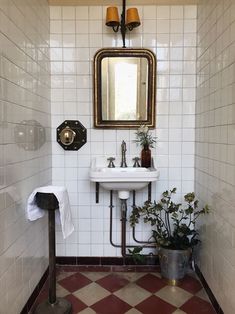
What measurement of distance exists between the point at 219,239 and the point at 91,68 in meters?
1.62

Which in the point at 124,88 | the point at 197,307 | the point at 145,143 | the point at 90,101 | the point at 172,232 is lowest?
the point at 197,307

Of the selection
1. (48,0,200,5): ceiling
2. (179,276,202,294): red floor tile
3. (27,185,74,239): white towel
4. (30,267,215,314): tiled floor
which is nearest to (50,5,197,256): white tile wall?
(48,0,200,5): ceiling

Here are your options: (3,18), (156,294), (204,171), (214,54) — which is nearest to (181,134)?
(204,171)

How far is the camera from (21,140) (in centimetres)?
166

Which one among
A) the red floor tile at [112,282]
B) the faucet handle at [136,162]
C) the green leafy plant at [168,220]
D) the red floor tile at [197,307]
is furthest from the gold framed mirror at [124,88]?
the red floor tile at [197,307]

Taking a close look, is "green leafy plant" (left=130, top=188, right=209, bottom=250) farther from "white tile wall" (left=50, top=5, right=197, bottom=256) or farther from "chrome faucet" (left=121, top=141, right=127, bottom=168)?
"chrome faucet" (left=121, top=141, right=127, bottom=168)

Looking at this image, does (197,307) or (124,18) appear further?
(124,18)

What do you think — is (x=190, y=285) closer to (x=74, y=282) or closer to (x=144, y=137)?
(x=74, y=282)

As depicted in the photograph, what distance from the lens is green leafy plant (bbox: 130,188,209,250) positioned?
6.99ft

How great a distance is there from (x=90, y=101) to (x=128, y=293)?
5.00ft

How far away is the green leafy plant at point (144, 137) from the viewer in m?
Answer: 2.27

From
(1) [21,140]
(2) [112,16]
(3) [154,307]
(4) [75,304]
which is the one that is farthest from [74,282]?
(2) [112,16]

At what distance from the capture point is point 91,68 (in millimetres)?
2275

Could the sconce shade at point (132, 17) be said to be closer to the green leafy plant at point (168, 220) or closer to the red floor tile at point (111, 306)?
the green leafy plant at point (168, 220)
